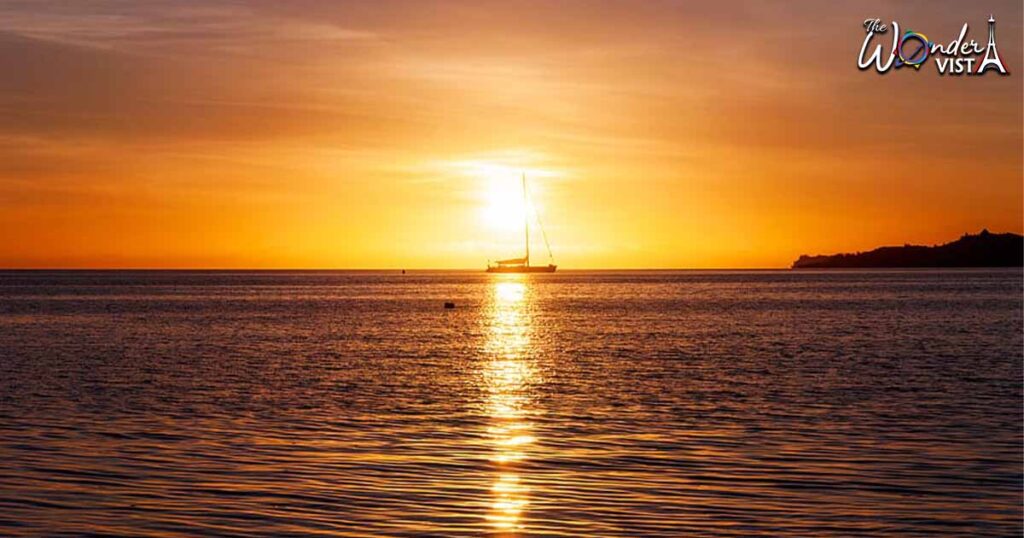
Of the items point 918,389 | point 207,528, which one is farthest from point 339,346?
point 207,528

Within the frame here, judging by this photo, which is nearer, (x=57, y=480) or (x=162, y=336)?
(x=57, y=480)

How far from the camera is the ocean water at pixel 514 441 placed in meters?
20.0

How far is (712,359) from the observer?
5775 centimetres

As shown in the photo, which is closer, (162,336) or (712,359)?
(712,359)

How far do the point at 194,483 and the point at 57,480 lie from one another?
9.46ft

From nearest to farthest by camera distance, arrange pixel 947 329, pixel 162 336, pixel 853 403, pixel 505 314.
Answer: pixel 853 403 < pixel 162 336 < pixel 947 329 < pixel 505 314

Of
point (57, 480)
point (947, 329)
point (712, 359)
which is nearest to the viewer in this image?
point (57, 480)

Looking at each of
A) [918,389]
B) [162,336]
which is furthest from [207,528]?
[162,336]

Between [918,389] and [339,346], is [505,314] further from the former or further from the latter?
[918,389]

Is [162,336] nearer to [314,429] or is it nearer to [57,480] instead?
[314,429]

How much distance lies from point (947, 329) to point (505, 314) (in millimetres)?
53991

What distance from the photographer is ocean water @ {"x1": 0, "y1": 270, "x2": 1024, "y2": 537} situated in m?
20.0

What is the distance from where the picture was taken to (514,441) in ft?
94.4

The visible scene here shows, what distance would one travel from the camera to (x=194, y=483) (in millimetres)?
22688
